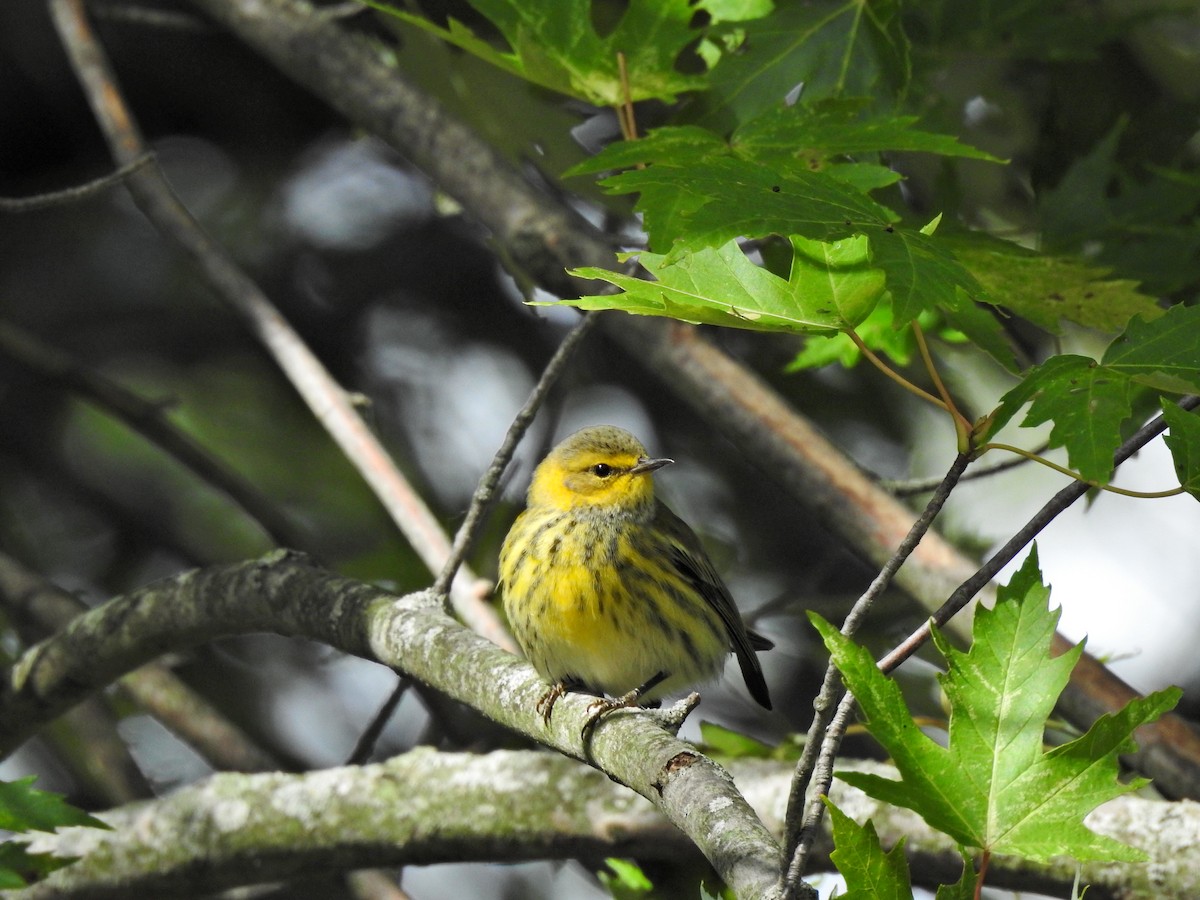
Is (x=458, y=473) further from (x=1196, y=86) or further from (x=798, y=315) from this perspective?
(x=798, y=315)

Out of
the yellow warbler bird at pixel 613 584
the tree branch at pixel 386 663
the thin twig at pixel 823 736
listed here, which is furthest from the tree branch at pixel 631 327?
the thin twig at pixel 823 736

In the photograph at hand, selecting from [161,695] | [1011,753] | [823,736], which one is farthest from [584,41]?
[161,695]

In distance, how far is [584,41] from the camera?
2996mm

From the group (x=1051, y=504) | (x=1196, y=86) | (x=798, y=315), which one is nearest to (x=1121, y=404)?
(x=1051, y=504)

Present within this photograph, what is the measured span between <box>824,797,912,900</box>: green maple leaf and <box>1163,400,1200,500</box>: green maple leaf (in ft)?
2.30

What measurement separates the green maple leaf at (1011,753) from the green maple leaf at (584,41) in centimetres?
164

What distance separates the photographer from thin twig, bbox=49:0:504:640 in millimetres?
3852

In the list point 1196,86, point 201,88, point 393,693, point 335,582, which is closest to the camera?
point 335,582

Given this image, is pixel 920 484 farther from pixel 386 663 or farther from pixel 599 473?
pixel 386 663

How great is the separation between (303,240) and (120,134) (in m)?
1.63

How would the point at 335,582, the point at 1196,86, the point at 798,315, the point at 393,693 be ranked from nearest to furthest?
Answer: the point at 798,315, the point at 335,582, the point at 393,693, the point at 1196,86

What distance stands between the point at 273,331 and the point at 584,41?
1718 millimetres

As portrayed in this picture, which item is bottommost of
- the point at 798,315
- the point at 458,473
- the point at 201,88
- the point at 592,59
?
the point at 798,315

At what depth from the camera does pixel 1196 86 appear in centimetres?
500
